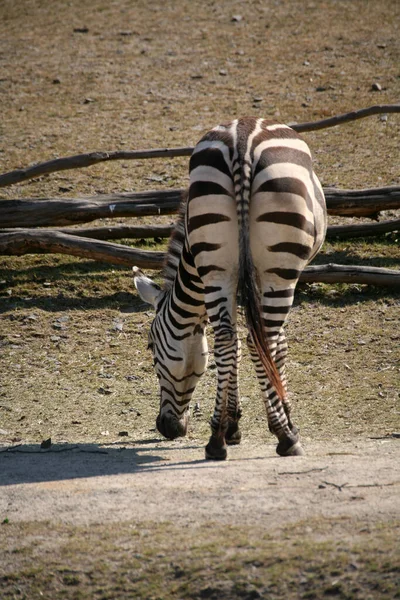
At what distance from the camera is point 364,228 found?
436 inches

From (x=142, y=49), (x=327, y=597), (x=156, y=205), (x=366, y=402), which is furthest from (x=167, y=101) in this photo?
(x=327, y=597)

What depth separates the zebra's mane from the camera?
6684 millimetres

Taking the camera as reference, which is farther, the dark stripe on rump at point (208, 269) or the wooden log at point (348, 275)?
the wooden log at point (348, 275)

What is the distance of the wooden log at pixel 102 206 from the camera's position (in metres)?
10.5

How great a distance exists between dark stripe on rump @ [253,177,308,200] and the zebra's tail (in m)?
0.13

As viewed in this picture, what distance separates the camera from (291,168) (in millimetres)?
5695

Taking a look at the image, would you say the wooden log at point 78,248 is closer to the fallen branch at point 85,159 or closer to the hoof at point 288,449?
the fallen branch at point 85,159

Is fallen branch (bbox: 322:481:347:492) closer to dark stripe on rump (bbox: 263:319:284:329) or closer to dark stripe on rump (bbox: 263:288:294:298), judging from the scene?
dark stripe on rump (bbox: 263:319:284:329)

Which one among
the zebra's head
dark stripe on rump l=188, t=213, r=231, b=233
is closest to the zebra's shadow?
the zebra's head

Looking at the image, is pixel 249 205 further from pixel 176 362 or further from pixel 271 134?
pixel 176 362

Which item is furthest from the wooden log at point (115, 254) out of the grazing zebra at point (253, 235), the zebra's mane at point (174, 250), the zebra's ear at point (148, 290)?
the grazing zebra at point (253, 235)

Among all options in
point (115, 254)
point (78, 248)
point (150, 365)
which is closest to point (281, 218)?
point (150, 365)

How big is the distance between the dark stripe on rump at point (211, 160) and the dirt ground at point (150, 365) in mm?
2175

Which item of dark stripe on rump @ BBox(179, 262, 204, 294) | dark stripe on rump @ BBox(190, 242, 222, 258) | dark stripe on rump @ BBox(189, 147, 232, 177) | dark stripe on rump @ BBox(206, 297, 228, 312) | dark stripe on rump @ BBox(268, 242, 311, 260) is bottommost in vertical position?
dark stripe on rump @ BBox(179, 262, 204, 294)
